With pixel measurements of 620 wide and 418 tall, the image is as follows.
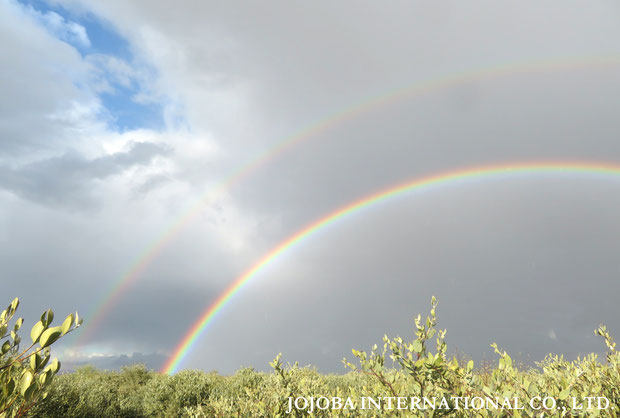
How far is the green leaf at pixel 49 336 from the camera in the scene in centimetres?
212

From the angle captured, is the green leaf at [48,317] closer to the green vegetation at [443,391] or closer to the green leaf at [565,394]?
the green vegetation at [443,391]

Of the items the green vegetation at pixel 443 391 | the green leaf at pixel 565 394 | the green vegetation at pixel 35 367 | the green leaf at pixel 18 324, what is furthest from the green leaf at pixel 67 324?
the green leaf at pixel 565 394

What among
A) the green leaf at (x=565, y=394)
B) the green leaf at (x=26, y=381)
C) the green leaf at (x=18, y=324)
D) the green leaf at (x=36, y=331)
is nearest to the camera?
the green leaf at (x=26, y=381)

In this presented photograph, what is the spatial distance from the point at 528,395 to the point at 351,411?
2.38 meters

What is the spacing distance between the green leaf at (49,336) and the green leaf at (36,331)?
108 mm

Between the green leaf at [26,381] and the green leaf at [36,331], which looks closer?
the green leaf at [26,381]

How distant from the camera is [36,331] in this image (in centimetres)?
222

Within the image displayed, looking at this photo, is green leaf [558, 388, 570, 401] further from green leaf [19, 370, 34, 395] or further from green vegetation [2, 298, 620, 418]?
green leaf [19, 370, 34, 395]

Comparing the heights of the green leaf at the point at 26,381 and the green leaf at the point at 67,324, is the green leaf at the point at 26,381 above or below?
below

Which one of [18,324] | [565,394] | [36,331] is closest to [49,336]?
[36,331]

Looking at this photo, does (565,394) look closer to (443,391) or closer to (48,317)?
(443,391)

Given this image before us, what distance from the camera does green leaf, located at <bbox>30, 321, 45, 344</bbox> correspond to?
2207mm

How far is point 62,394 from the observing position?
13.9m

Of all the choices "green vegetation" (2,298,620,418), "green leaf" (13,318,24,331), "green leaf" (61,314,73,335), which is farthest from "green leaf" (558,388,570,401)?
"green leaf" (13,318,24,331)
